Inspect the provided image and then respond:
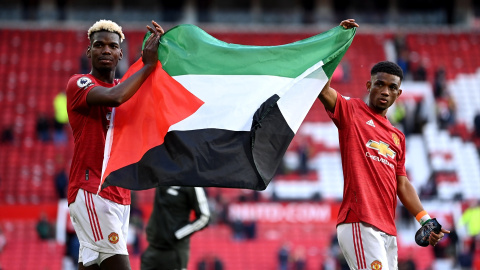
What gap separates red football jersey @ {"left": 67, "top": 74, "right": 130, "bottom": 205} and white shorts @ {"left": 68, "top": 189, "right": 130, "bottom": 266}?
0.20 ft

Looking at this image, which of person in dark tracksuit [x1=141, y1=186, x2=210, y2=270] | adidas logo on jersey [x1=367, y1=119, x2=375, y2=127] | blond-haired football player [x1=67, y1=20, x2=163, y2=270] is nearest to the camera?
blond-haired football player [x1=67, y1=20, x2=163, y2=270]

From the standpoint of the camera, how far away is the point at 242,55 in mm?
6215

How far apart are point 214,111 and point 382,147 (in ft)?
4.37

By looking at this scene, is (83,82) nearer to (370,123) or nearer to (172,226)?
(370,123)

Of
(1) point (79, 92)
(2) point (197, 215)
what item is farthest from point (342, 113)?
(2) point (197, 215)

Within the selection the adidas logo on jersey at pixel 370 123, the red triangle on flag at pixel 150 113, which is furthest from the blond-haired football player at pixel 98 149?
the adidas logo on jersey at pixel 370 123

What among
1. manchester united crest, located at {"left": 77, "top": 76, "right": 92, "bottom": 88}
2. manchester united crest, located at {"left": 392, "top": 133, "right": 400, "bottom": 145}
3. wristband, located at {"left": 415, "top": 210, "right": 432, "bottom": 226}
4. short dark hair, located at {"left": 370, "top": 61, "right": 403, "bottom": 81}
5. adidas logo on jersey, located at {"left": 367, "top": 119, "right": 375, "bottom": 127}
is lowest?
wristband, located at {"left": 415, "top": 210, "right": 432, "bottom": 226}

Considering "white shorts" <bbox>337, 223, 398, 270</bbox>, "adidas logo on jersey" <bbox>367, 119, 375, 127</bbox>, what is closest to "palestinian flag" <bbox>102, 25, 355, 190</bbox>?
"adidas logo on jersey" <bbox>367, 119, 375, 127</bbox>

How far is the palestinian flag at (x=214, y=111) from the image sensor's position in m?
5.80

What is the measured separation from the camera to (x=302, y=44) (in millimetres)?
6203

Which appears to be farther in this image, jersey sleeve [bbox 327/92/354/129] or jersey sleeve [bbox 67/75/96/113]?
jersey sleeve [bbox 327/92/354/129]

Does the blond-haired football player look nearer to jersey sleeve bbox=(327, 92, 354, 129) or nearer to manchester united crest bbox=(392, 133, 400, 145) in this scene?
jersey sleeve bbox=(327, 92, 354, 129)

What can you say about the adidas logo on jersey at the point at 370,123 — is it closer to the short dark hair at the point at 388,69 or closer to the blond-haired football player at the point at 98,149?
the short dark hair at the point at 388,69

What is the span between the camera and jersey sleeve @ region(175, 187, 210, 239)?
8.56 metres
